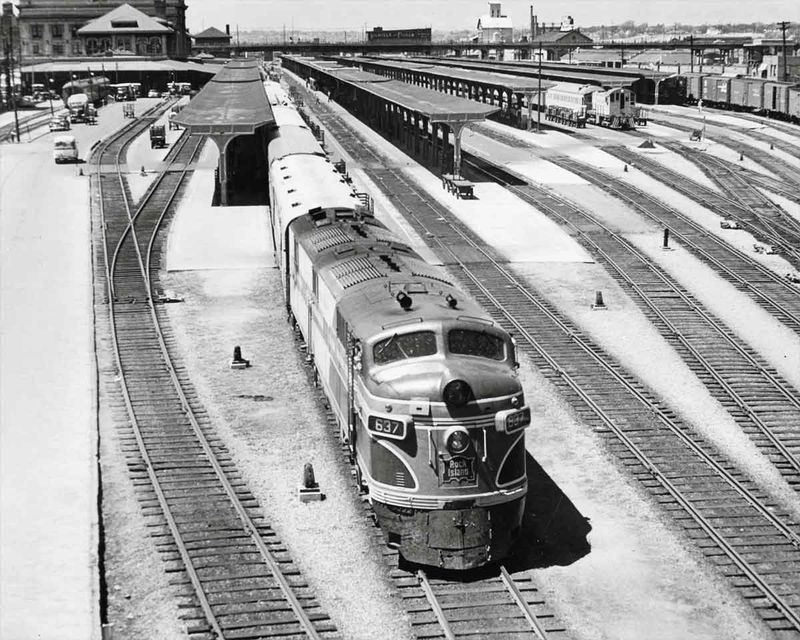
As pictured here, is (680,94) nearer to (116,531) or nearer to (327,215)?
(327,215)

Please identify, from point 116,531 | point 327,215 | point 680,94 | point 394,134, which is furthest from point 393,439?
point 680,94

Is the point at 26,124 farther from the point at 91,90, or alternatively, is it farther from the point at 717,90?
the point at 717,90

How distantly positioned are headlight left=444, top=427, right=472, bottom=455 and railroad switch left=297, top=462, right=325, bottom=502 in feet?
14.8

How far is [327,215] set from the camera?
25219 mm

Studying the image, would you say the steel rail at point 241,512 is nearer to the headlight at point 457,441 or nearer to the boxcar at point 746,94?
the headlight at point 457,441

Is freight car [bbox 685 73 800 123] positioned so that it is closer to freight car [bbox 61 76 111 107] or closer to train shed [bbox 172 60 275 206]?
train shed [bbox 172 60 275 206]

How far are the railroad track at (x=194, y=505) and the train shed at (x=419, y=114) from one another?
25.0 meters

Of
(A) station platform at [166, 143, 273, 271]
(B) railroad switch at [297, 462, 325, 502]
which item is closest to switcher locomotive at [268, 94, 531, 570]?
(B) railroad switch at [297, 462, 325, 502]

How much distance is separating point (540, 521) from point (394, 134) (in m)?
64.9

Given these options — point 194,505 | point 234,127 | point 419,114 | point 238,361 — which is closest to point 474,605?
point 194,505

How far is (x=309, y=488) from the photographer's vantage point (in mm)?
19203

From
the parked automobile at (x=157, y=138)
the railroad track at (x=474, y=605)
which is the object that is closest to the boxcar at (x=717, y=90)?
the parked automobile at (x=157, y=138)

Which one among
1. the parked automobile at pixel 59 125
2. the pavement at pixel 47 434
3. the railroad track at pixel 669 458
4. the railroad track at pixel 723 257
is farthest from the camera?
the parked automobile at pixel 59 125

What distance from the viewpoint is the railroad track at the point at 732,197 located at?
44.1 metres
